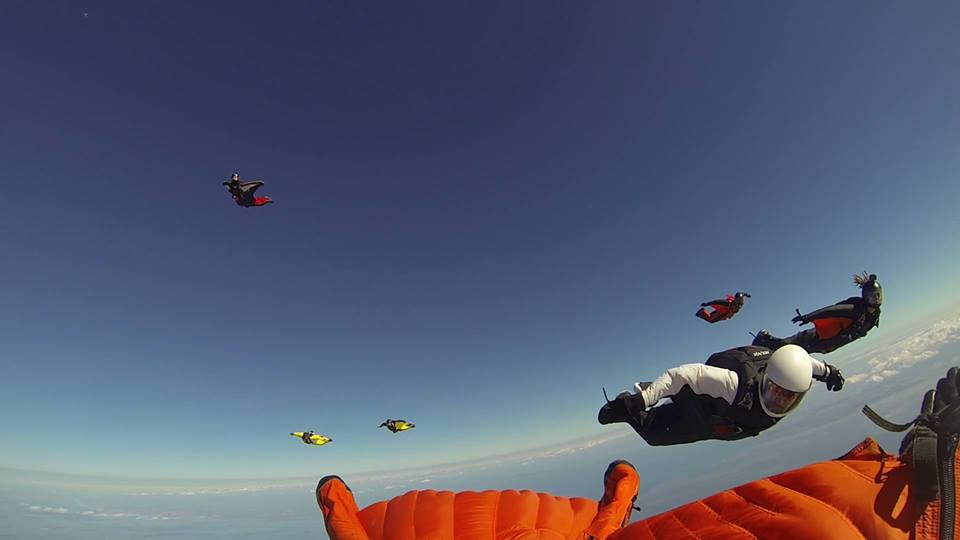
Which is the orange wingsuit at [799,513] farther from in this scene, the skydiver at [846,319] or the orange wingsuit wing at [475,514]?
the skydiver at [846,319]

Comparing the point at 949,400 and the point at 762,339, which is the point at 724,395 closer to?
the point at 762,339

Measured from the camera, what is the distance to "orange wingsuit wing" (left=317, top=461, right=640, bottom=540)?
5215 mm

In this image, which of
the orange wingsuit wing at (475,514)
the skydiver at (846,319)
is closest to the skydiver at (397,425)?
the orange wingsuit wing at (475,514)

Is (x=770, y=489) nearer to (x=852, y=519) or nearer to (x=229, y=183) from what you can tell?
(x=852, y=519)

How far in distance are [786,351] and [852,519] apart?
319cm

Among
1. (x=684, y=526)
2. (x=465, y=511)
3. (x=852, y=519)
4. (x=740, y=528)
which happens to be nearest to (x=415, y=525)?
(x=465, y=511)

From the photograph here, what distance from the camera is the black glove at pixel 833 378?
5.25m

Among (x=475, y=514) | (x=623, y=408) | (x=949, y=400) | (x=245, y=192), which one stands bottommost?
(x=475, y=514)

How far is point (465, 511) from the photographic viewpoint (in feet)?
18.5

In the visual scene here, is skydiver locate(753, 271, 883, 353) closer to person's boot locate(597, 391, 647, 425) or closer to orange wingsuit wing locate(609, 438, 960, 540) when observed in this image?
person's boot locate(597, 391, 647, 425)

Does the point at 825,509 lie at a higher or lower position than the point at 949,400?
lower

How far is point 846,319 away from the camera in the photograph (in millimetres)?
5250

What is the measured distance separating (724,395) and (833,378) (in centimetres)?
141

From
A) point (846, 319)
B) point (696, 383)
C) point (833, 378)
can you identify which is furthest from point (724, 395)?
point (846, 319)
